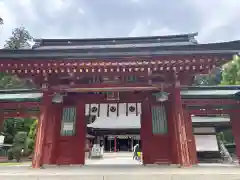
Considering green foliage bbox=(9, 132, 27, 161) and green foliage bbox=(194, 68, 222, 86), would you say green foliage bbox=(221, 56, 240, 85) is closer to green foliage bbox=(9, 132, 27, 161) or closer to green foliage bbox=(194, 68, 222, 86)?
green foliage bbox=(194, 68, 222, 86)

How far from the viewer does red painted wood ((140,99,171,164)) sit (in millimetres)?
9953

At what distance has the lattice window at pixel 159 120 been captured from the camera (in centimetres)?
1010

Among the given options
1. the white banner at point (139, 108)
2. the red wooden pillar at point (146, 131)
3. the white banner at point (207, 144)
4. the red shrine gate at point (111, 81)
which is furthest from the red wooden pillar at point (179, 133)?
the white banner at point (207, 144)

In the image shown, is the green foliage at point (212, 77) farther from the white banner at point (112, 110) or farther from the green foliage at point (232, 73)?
the white banner at point (112, 110)

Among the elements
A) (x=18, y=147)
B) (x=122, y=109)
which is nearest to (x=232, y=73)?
(x=122, y=109)

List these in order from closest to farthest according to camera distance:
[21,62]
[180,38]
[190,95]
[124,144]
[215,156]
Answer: [21,62], [190,95], [180,38], [215,156], [124,144]

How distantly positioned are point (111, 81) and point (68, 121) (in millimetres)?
2793

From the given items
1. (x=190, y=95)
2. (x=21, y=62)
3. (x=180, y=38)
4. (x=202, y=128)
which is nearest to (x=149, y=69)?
(x=190, y=95)

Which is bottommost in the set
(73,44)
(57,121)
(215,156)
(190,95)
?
(215,156)

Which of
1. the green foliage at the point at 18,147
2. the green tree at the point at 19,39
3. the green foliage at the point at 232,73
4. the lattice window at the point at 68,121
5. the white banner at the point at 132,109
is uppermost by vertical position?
the green tree at the point at 19,39

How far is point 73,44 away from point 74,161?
6.70 m

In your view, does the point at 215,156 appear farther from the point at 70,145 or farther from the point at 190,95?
the point at 70,145

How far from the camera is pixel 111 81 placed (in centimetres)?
941

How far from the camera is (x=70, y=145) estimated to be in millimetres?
10195
